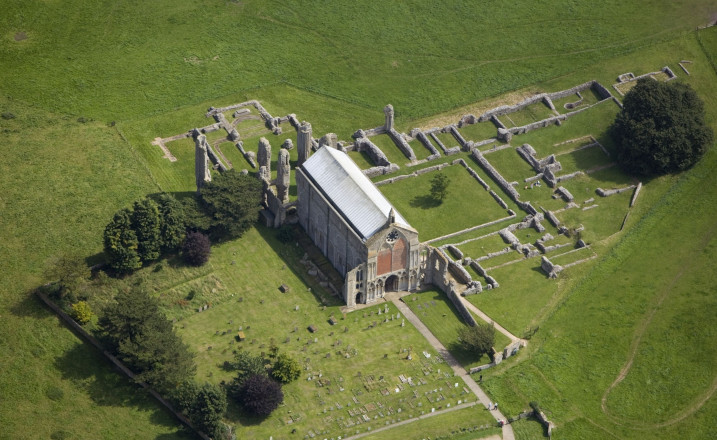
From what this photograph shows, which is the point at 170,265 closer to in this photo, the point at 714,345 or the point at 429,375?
the point at 429,375

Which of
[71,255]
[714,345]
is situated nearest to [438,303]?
[714,345]

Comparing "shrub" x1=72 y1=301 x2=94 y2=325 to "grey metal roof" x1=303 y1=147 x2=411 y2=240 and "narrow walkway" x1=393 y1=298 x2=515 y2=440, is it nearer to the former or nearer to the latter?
"grey metal roof" x1=303 y1=147 x2=411 y2=240

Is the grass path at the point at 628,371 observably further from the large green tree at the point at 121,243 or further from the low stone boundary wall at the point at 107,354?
the large green tree at the point at 121,243

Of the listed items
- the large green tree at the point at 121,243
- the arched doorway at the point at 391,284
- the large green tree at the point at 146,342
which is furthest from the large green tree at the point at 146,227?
the arched doorway at the point at 391,284

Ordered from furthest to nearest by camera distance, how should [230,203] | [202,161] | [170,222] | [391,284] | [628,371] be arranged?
[202,161], [230,203], [391,284], [170,222], [628,371]

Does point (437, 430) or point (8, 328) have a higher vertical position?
point (8, 328)

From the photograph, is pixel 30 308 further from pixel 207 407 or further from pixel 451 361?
pixel 451 361

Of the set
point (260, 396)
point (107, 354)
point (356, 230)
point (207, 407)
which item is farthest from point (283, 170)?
point (207, 407)
